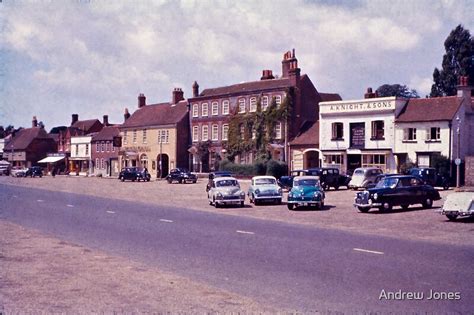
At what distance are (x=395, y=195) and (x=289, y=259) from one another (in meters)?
14.7

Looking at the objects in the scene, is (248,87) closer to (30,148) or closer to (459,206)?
(459,206)

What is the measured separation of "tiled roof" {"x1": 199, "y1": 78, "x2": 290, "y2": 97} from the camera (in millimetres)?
63719

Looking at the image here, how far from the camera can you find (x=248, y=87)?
68.0m

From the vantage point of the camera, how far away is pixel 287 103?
2432 inches

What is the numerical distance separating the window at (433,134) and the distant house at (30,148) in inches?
3325

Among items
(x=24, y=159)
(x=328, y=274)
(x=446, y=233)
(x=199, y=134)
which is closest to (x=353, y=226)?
(x=446, y=233)

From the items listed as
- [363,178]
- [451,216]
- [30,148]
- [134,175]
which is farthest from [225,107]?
[30,148]

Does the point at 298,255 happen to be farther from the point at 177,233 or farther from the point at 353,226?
the point at 353,226

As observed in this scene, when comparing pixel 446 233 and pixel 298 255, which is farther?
pixel 446 233

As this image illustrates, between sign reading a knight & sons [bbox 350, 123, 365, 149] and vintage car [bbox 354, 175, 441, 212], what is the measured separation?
87.3 feet

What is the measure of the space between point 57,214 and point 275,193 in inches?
462

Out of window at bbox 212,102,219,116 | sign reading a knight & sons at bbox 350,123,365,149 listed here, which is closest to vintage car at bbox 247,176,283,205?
sign reading a knight & sons at bbox 350,123,365,149

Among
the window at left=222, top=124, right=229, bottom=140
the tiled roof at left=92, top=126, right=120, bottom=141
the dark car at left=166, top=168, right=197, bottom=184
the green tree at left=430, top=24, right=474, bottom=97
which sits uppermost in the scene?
the green tree at left=430, top=24, right=474, bottom=97

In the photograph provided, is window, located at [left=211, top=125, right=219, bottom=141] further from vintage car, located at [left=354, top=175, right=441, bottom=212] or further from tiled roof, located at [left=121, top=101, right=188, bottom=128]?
vintage car, located at [left=354, top=175, right=441, bottom=212]
